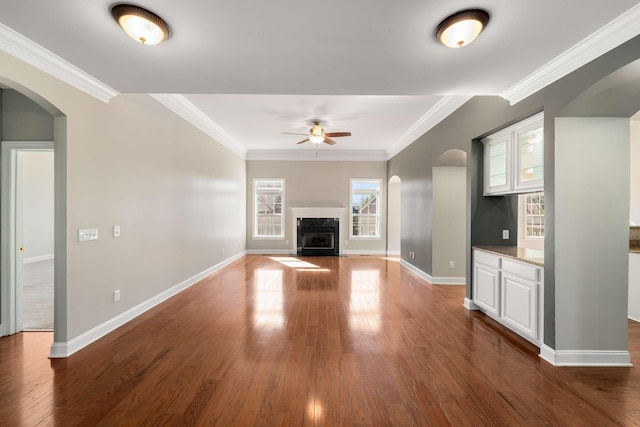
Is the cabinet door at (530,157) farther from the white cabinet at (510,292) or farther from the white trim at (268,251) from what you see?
the white trim at (268,251)

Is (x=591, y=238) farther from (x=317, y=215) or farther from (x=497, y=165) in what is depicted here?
(x=317, y=215)

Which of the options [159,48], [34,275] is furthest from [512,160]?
Result: [34,275]

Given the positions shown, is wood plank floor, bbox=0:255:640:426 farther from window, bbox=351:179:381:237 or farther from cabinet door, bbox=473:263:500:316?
window, bbox=351:179:381:237

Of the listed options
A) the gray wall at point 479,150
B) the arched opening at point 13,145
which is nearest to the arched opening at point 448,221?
the gray wall at point 479,150

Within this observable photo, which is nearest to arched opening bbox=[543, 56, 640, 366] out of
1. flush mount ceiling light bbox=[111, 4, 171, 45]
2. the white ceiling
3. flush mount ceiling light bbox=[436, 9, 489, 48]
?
the white ceiling

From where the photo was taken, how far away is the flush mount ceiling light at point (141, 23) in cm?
188

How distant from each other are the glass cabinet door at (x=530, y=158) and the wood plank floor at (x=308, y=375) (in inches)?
66.7

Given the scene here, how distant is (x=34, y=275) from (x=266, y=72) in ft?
21.4

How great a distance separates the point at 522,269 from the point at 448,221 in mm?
2442

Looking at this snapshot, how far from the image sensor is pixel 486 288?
12.1ft

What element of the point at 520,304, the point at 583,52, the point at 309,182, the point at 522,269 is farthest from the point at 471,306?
the point at 309,182

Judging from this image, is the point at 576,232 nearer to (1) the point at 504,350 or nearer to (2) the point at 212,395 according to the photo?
(1) the point at 504,350

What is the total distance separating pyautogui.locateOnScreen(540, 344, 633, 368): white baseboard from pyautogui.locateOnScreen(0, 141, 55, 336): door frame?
17.3 ft

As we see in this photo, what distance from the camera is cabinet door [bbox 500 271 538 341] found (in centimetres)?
287
